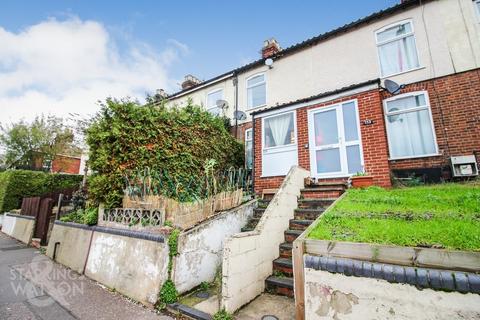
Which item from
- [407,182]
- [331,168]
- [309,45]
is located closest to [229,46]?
[309,45]

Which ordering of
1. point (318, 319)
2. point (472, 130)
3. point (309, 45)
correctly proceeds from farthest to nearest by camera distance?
point (309, 45), point (472, 130), point (318, 319)

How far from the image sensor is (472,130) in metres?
7.12

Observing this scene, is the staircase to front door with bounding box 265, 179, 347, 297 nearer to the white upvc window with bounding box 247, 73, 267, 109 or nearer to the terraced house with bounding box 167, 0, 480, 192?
the terraced house with bounding box 167, 0, 480, 192

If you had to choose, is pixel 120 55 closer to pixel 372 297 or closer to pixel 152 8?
pixel 152 8

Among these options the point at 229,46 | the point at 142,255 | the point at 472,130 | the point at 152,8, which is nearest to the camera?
the point at 142,255

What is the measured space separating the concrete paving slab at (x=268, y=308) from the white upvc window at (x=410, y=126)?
672 centimetres

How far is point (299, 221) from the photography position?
17.7ft

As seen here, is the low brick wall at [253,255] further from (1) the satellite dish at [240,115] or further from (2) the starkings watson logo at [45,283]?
(1) the satellite dish at [240,115]

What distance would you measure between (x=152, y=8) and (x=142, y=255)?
8868 mm

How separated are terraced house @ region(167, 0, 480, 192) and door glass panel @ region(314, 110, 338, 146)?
3 centimetres

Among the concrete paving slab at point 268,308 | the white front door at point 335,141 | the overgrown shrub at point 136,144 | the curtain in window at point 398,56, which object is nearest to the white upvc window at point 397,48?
the curtain in window at point 398,56

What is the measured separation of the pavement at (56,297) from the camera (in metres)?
3.77

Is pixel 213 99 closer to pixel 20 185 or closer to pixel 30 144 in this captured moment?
pixel 20 185

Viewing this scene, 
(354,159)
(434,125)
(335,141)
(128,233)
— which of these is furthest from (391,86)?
(128,233)
